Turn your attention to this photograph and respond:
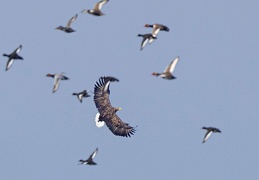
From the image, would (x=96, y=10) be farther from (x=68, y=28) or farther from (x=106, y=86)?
(x=106, y=86)

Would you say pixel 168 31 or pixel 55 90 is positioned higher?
pixel 168 31

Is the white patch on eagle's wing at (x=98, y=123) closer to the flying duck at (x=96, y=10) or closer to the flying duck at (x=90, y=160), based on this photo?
the flying duck at (x=90, y=160)

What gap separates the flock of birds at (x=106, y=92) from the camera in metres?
132

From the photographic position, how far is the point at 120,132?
14100 cm

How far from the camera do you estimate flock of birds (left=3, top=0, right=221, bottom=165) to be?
13150 cm

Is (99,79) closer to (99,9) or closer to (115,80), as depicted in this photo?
(115,80)

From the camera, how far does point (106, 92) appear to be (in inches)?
5684

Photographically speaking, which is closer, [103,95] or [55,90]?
[55,90]

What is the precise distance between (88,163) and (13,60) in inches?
651

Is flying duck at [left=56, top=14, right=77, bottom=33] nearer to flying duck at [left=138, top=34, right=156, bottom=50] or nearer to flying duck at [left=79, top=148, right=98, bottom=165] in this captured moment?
flying duck at [left=138, top=34, right=156, bottom=50]

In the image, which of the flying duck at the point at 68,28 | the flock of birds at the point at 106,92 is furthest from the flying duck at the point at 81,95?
the flying duck at the point at 68,28

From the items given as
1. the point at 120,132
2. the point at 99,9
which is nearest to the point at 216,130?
the point at 120,132

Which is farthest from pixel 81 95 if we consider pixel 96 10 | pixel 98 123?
pixel 96 10

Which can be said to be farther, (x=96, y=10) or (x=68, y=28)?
(x=68, y=28)
